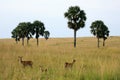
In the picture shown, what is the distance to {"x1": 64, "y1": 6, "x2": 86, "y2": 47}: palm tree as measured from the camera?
6178 centimetres

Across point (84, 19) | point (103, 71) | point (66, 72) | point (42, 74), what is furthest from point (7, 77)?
point (84, 19)

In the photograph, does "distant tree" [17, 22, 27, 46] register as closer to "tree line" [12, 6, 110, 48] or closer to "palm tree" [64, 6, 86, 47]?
"tree line" [12, 6, 110, 48]

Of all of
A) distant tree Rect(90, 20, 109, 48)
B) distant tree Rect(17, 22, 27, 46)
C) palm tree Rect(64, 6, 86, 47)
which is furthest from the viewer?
distant tree Rect(17, 22, 27, 46)

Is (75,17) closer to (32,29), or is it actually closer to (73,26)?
(73,26)

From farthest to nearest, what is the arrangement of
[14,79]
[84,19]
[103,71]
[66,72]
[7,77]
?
[84,19] → [66,72] → [103,71] → [7,77] → [14,79]

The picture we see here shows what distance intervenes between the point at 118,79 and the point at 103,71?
2.52ft

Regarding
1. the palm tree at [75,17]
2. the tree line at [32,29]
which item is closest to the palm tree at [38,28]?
the tree line at [32,29]

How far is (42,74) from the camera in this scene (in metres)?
9.09

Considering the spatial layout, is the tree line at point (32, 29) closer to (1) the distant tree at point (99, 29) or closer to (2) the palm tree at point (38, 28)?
(2) the palm tree at point (38, 28)

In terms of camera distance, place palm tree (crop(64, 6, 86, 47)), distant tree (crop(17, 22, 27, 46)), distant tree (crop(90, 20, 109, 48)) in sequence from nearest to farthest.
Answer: palm tree (crop(64, 6, 86, 47)) < distant tree (crop(90, 20, 109, 48)) < distant tree (crop(17, 22, 27, 46))

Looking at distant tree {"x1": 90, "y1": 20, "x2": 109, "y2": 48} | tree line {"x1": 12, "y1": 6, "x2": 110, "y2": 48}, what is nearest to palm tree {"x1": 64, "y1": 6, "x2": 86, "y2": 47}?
tree line {"x1": 12, "y1": 6, "x2": 110, "y2": 48}

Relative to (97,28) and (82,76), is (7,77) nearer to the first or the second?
(82,76)

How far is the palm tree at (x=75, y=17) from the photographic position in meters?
61.8

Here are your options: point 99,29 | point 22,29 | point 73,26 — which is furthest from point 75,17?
point 22,29
